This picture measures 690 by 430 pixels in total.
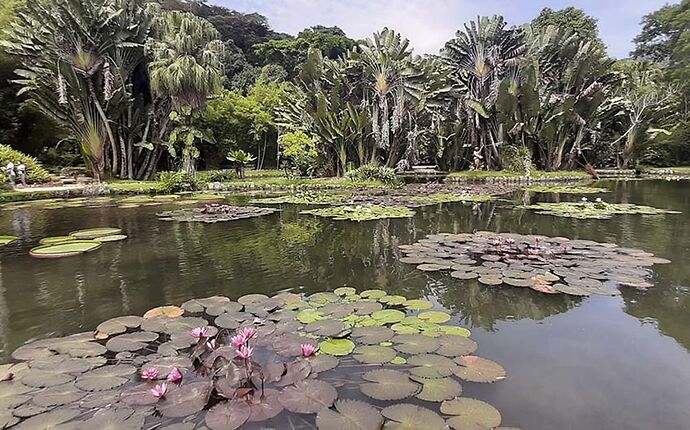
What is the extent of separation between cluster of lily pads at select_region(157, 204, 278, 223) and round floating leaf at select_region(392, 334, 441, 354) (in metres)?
7.17

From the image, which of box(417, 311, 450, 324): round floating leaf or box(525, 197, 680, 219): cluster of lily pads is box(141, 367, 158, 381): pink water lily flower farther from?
box(525, 197, 680, 219): cluster of lily pads

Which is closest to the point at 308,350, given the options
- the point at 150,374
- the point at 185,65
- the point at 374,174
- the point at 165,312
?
the point at 150,374

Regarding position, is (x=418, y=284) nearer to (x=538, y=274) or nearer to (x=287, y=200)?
(x=538, y=274)

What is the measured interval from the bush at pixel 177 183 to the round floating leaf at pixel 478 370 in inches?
608

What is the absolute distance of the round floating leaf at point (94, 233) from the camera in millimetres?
7844

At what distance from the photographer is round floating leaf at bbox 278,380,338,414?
2363mm

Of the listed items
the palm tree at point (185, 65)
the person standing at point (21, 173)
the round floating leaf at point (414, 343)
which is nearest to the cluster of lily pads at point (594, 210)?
the round floating leaf at point (414, 343)

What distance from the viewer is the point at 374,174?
59.5 ft

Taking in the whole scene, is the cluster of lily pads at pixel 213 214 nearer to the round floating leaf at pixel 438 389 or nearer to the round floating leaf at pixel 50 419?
the round floating leaf at pixel 50 419

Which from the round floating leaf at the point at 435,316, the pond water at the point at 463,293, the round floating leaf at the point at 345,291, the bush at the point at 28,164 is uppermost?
the bush at the point at 28,164

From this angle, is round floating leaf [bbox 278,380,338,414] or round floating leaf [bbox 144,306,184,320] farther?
round floating leaf [bbox 144,306,184,320]

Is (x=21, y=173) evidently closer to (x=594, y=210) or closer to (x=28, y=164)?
(x=28, y=164)

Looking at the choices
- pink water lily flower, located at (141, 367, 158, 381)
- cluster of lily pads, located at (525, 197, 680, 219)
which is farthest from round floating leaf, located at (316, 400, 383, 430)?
cluster of lily pads, located at (525, 197, 680, 219)

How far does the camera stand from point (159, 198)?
562 inches
